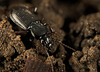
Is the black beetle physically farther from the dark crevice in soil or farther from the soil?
the dark crevice in soil

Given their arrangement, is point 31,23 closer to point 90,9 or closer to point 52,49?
point 52,49

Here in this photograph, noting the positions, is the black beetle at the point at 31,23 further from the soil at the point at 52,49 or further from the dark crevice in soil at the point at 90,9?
the dark crevice in soil at the point at 90,9

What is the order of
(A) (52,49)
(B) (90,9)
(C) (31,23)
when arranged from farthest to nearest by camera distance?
(B) (90,9)
(C) (31,23)
(A) (52,49)

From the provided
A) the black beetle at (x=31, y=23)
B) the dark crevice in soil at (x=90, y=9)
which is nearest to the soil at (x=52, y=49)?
the black beetle at (x=31, y=23)

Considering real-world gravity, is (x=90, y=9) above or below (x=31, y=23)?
above

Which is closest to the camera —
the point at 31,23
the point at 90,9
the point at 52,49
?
the point at 52,49

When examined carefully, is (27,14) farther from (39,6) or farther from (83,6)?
(83,6)

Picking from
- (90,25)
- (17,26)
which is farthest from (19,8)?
(90,25)

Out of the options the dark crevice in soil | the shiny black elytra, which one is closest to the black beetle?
the shiny black elytra

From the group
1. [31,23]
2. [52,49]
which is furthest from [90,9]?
[52,49]
